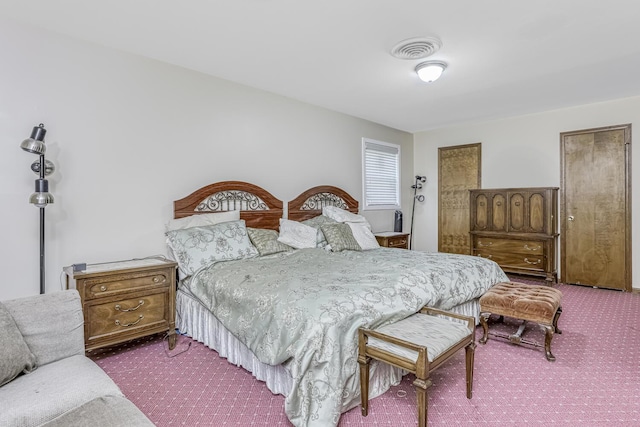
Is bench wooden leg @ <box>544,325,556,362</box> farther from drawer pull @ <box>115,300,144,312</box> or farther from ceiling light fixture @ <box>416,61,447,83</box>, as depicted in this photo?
drawer pull @ <box>115,300,144,312</box>

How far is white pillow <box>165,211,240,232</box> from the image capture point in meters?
3.22

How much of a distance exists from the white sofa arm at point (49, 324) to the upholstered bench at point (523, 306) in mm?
2881

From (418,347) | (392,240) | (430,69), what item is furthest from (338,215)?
(418,347)

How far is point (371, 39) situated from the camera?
278cm

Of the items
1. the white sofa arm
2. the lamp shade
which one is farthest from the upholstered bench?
the lamp shade

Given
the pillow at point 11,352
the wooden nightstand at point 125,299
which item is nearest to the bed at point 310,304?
the wooden nightstand at point 125,299

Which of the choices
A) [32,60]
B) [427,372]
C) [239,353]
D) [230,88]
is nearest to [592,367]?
[427,372]

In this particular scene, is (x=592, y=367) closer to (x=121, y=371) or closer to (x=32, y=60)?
(x=121, y=371)

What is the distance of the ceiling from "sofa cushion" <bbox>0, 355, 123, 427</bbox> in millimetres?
2249

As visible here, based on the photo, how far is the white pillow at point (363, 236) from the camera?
395 cm

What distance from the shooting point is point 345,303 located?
1.96m

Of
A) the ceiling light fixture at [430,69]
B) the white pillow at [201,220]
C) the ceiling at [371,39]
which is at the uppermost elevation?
the ceiling at [371,39]

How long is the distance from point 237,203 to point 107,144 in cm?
136

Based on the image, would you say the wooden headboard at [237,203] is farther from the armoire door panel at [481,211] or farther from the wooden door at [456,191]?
the wooden door at [456,191]
